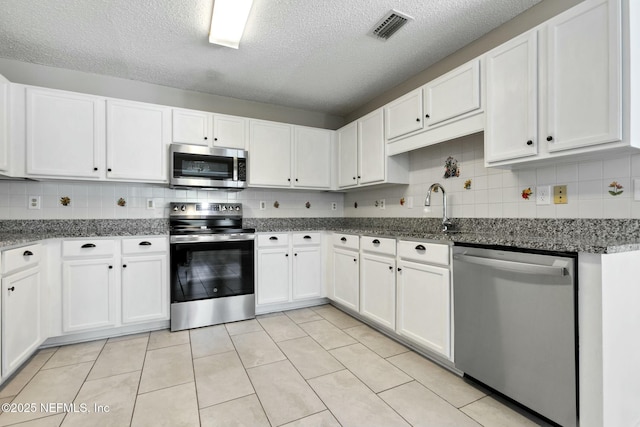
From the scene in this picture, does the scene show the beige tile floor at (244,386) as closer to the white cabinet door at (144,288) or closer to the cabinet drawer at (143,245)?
the white cabinet door at (144,288)

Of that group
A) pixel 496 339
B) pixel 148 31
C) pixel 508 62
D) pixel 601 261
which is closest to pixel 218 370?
pixel 496 339

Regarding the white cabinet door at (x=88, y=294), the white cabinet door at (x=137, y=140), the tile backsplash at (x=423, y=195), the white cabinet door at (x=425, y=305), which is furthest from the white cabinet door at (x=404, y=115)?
the white cabinet door at (x=88, y=294)

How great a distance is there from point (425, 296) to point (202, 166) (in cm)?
244

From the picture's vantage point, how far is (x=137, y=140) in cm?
293

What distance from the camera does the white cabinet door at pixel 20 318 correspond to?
1881 mm

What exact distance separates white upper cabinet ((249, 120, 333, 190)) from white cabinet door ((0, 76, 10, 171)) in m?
1.98

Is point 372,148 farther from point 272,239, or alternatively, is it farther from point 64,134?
point 64,134

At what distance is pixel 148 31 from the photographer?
2.38 metres

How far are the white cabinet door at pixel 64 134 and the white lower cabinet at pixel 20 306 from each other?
2.50ft

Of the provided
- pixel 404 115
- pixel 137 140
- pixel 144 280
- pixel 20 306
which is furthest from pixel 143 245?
pixel 404 115

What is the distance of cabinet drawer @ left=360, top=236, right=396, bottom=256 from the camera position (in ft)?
8.29

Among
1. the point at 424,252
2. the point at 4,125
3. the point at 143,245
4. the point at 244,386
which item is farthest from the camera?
the point at 143,245

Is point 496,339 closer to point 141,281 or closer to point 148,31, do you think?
point 141,281

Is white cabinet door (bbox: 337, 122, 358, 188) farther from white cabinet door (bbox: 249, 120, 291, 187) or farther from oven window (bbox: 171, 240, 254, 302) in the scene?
oven window (bbox: 171, 240, 254, 302)
